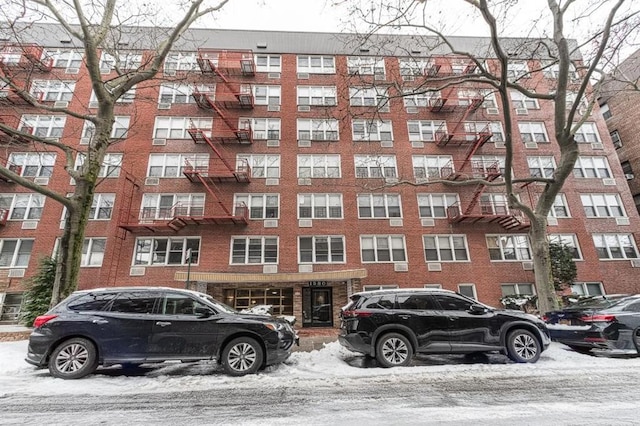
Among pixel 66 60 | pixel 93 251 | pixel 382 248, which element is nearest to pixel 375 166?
pixel 382 248

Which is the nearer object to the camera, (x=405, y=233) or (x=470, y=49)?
(x=405, y=233)

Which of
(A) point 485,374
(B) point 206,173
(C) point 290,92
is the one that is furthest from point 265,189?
(A) point 485,374

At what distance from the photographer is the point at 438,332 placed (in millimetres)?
6551

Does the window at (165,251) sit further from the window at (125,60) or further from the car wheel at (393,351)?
the car wheel at (393,351)

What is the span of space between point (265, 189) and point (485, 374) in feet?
48.4

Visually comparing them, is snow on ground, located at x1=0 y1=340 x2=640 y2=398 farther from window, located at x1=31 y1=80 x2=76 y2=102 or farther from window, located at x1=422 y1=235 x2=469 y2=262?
window, located at x1=31 y1=80 x2=76 y2=102

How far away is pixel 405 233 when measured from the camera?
1747 centimetres

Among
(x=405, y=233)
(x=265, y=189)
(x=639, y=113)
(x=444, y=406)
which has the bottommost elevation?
(x=444, y=406)

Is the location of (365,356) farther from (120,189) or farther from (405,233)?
(120,189)

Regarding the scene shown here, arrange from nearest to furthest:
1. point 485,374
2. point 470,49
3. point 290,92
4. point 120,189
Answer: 1. point 485,374
2. point 120,189
3. point 290,92
4. point 470,49

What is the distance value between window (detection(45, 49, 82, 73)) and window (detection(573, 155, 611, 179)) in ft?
116

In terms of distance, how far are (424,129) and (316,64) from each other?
9.46m

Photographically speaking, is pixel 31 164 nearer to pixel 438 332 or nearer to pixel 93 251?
pixel 93 251

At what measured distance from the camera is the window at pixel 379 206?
703 inches
